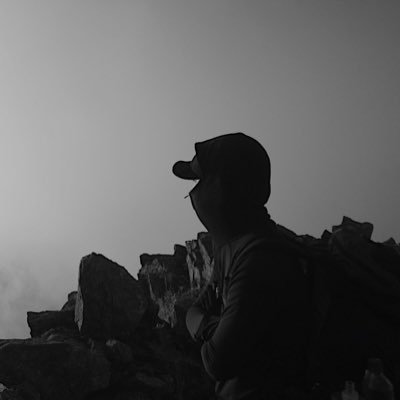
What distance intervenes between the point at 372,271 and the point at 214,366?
5.07ft

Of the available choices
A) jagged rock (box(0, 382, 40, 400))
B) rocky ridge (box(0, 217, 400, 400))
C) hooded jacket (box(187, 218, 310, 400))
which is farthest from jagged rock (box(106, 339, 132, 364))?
hooded jacket (box(187, 218, 310, 400))

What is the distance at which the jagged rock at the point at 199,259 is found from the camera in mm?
18984

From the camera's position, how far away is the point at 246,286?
2.47m

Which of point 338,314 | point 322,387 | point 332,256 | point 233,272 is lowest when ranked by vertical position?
point 322,387

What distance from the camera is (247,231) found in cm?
294

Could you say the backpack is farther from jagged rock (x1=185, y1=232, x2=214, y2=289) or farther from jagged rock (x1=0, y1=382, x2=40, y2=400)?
jagged rock (x1=185, y1=232, x2=214, y2=289)

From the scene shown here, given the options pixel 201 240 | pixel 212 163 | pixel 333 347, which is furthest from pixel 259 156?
pixel 201 240

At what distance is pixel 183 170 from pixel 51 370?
10498mm

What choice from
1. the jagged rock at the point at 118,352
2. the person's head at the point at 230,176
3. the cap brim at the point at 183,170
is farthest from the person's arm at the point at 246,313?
the jagged rock at the point at 118,352

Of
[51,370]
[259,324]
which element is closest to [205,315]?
[259,324]

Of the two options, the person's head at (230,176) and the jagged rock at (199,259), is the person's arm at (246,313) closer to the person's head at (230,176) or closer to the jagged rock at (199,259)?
the person's head at (230,176)

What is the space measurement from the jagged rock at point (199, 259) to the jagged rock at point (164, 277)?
0.85 meters

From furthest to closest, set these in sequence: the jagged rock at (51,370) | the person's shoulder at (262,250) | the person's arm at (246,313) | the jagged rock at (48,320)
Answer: the jagged rock at (48,320)
the jagged rock at (51,370)
the person's shoulder at (262,250)
the person's arm at (246,313)

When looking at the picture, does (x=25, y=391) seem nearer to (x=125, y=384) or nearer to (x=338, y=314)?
(x=125, y=384)
